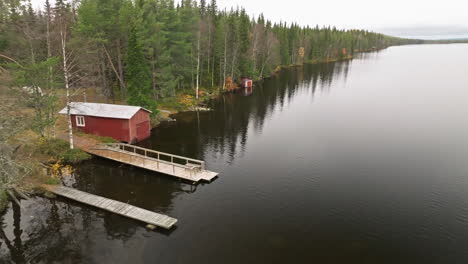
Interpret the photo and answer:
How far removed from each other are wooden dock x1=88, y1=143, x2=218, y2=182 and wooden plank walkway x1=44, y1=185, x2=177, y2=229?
5.74 m

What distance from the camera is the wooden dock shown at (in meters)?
25.2

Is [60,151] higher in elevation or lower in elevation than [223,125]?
lower

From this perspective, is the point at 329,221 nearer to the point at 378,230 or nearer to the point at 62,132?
the point at 378,230

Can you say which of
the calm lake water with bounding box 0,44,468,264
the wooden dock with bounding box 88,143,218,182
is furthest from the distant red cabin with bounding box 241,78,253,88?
the wooden dock with bounding box 88,143,218,182

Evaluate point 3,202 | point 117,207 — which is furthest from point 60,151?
point 117,207

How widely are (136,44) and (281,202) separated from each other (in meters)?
28.8

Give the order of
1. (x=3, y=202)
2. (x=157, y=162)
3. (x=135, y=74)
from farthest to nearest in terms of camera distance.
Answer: (x=135, y=74) < (x=157, y=162) < (x=3, y=202)

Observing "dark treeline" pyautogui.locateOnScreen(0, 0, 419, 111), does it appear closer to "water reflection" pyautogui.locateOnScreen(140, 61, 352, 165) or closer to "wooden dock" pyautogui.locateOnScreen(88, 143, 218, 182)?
"water reflection" pyautogui.locateOnScreen(140, 61, 352, 165)

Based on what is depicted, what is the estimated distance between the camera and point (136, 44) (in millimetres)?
37875

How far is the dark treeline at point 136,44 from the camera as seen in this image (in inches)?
1245

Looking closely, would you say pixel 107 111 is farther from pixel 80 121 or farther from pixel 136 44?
pixel 136 44

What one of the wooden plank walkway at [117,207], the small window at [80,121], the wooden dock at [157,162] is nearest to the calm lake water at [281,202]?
the wooden plank walkway at [117,207]

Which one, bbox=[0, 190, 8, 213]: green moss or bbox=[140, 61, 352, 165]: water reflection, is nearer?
bbox=[0, 190, 8, 213]: green moss

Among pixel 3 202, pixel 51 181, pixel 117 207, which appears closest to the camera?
pixel 117 207
